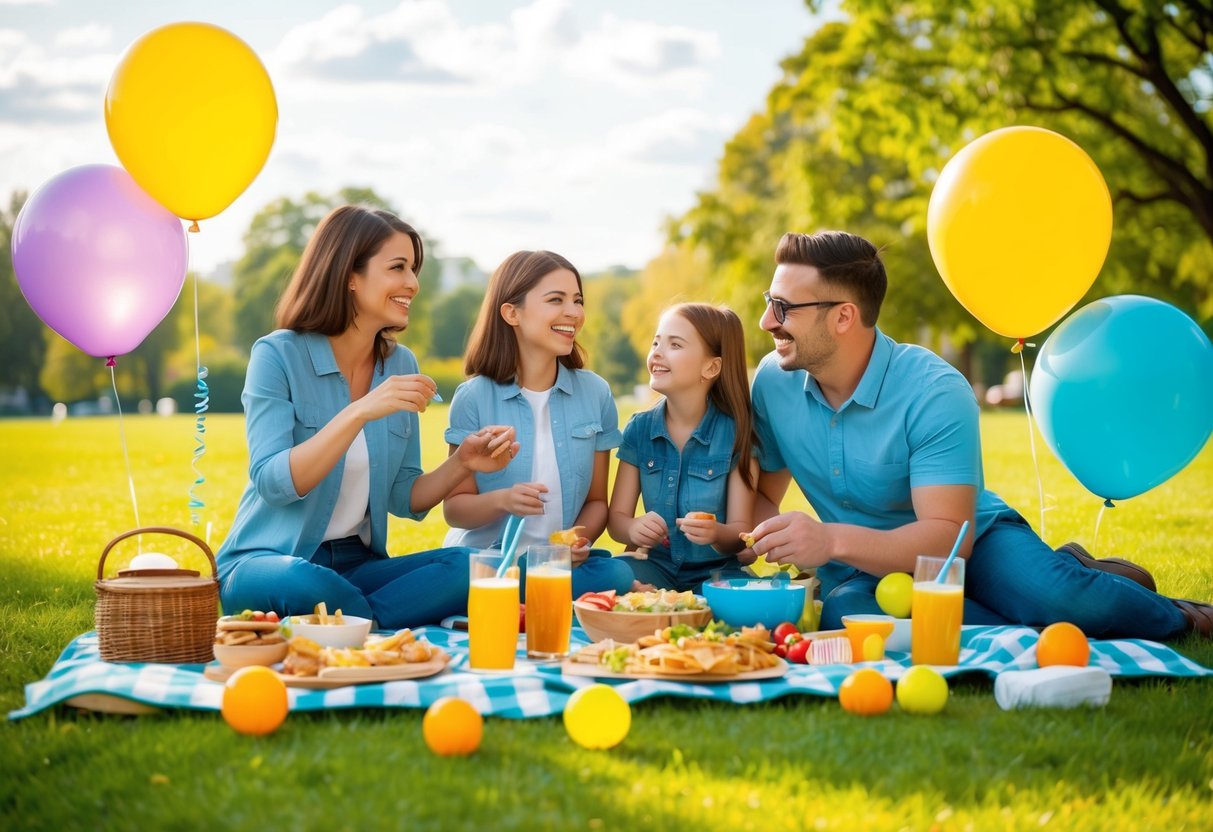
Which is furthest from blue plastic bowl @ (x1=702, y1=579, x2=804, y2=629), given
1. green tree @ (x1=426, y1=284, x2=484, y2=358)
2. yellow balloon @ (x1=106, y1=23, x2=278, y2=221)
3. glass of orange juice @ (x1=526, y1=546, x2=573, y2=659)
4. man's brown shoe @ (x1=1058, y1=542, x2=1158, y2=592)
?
green tree @ (x1=426, y1=284, x2=484, y2=358)

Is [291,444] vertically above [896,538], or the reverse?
[291,444]

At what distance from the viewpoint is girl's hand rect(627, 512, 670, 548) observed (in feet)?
14.4

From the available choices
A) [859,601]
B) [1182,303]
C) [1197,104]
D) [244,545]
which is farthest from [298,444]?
[1182,303]

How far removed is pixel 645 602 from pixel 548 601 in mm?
391

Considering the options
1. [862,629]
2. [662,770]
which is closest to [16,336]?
[862,629]

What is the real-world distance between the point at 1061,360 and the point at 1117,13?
9314 millimetres

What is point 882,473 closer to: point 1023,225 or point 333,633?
point 1023,225

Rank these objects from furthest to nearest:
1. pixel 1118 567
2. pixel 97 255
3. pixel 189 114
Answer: pixel 97 255, pixel 189 114, pixel 1118 567

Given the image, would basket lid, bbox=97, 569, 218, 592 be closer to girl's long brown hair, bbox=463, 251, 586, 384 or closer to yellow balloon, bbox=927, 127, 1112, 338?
girl's long brown hair, bbox=463, 251, 586, 384

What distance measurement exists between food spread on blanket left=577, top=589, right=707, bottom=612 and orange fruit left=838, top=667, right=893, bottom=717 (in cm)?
72

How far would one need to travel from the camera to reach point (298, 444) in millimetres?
4219

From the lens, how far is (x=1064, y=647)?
134 inches

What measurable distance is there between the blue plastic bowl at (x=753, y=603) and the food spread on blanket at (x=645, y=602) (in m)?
0.06

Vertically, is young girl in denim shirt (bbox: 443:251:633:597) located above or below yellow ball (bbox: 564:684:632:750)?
above
